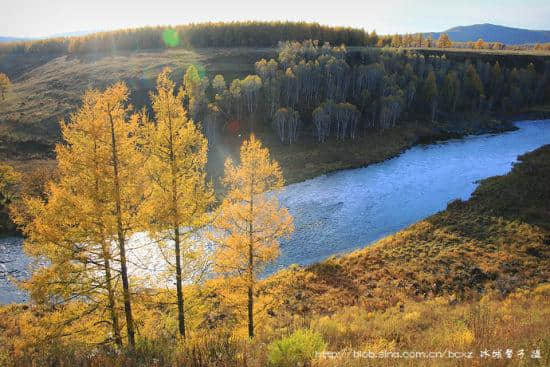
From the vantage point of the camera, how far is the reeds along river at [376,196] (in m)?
33.4

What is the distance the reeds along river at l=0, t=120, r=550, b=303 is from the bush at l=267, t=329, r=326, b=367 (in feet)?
65.1

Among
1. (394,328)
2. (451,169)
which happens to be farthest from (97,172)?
(451,169)

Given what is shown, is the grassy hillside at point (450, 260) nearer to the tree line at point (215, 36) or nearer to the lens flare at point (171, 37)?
the tree line at point (215, 36)

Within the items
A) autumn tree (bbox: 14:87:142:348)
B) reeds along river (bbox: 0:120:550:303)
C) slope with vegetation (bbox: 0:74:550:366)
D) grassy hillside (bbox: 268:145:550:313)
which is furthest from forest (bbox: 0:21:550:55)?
autumn tree (bbox: 14:87:142:348)

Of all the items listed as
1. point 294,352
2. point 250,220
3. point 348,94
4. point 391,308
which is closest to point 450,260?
point 391,308

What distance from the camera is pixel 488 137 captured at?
73.7 m

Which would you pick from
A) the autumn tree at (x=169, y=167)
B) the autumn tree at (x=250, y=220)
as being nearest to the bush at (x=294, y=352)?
the autumn tree at (x=169, y=167)

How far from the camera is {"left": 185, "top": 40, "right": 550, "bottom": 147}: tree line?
6656 centimetres

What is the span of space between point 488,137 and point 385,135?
75.7 ft

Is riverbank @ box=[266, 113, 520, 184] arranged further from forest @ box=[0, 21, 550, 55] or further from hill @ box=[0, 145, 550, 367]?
forest @ box=[0, 21, 550, 55]

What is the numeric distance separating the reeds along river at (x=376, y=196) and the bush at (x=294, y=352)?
19.8m

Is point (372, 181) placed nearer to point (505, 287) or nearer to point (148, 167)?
point (505, 287)

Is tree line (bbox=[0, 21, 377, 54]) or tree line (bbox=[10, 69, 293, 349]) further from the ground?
tree line (bbox=[0, 21, 377, 54])

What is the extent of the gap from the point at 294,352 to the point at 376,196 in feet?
123
